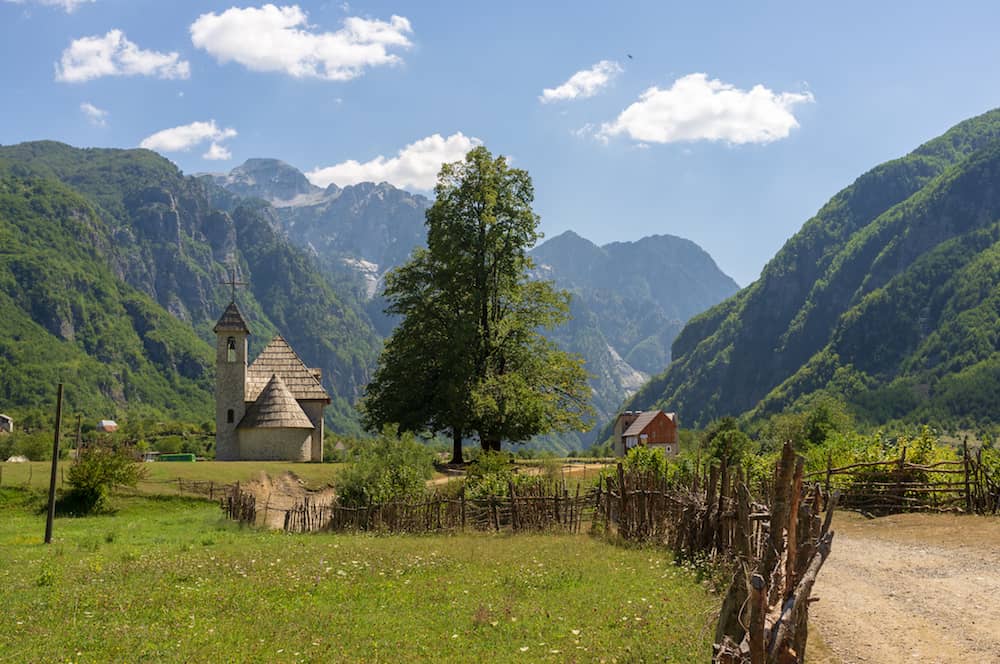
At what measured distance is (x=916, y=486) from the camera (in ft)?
88.6

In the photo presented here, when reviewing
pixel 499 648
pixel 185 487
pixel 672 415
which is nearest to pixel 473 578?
pixel 499 648

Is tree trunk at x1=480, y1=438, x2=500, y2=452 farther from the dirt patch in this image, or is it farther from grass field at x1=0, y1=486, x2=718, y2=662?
grass field at x1=0, y1=486, x2=718, y2=662

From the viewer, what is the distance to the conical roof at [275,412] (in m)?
46.8

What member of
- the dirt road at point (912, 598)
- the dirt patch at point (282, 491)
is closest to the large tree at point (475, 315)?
the dirt patch at point (282, 491)

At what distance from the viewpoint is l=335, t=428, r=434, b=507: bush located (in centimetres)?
3014

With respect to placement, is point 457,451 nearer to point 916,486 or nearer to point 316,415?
point 316,415

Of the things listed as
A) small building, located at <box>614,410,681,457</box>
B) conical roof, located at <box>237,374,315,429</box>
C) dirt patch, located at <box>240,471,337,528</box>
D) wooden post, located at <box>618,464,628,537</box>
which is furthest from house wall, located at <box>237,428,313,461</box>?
small building, located at <box>614,410,681,457</box>


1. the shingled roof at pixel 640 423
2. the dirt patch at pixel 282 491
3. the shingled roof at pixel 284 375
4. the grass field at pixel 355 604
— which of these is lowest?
the dirt patch at pixel 282 491

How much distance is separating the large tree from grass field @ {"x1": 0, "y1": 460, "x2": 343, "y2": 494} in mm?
5969

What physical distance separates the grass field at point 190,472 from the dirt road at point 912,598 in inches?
1020

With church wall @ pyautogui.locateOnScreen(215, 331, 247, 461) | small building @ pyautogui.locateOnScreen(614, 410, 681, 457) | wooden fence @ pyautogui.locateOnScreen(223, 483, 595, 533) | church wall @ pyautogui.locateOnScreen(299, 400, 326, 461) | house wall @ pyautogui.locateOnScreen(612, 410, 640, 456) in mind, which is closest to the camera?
wooden fence @ pyautogui.locateOnScreen(223, 483, 595, 533)

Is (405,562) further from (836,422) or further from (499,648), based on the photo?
(836,422)

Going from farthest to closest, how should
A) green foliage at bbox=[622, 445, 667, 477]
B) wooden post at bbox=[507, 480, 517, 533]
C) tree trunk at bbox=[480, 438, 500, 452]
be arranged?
tree trunk at bbox=[480, 438, 500, 452] → green foliage at bbox=[622, 445, 667, 477] → wooden post at bbox=[507, 480, 517, 533]

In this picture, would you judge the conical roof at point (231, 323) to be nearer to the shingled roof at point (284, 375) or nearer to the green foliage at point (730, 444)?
the shingled roof at point (284, 375)
